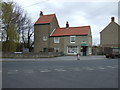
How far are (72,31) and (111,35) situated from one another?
18077 mm

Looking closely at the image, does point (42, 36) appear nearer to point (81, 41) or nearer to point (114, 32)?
point (81, 41)

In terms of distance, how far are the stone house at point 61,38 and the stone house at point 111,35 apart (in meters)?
15.4

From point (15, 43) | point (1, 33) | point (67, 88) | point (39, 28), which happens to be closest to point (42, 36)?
point (39, 28)

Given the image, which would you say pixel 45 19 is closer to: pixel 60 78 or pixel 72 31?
pixel 72 31

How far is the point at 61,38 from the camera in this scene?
152 feet

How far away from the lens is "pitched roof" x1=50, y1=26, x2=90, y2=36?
44.9 m

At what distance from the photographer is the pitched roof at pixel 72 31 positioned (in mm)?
44900

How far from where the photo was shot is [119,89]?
7.23m

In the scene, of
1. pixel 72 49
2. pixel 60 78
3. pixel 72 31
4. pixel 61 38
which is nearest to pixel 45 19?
pixel 61 38

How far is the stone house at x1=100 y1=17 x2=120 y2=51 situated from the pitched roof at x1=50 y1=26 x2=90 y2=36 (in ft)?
51.4

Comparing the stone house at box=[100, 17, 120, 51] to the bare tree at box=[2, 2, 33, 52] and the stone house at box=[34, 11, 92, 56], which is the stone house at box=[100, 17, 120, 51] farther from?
the bare tree at box=[2, 2, 33, 52]

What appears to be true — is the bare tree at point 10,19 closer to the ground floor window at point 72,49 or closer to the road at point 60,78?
the ground floor window at point 72,49

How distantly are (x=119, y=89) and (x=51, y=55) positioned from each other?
30.0 metres

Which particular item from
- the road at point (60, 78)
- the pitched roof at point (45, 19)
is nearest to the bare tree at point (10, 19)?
the pitched roof at point (45, 19)
